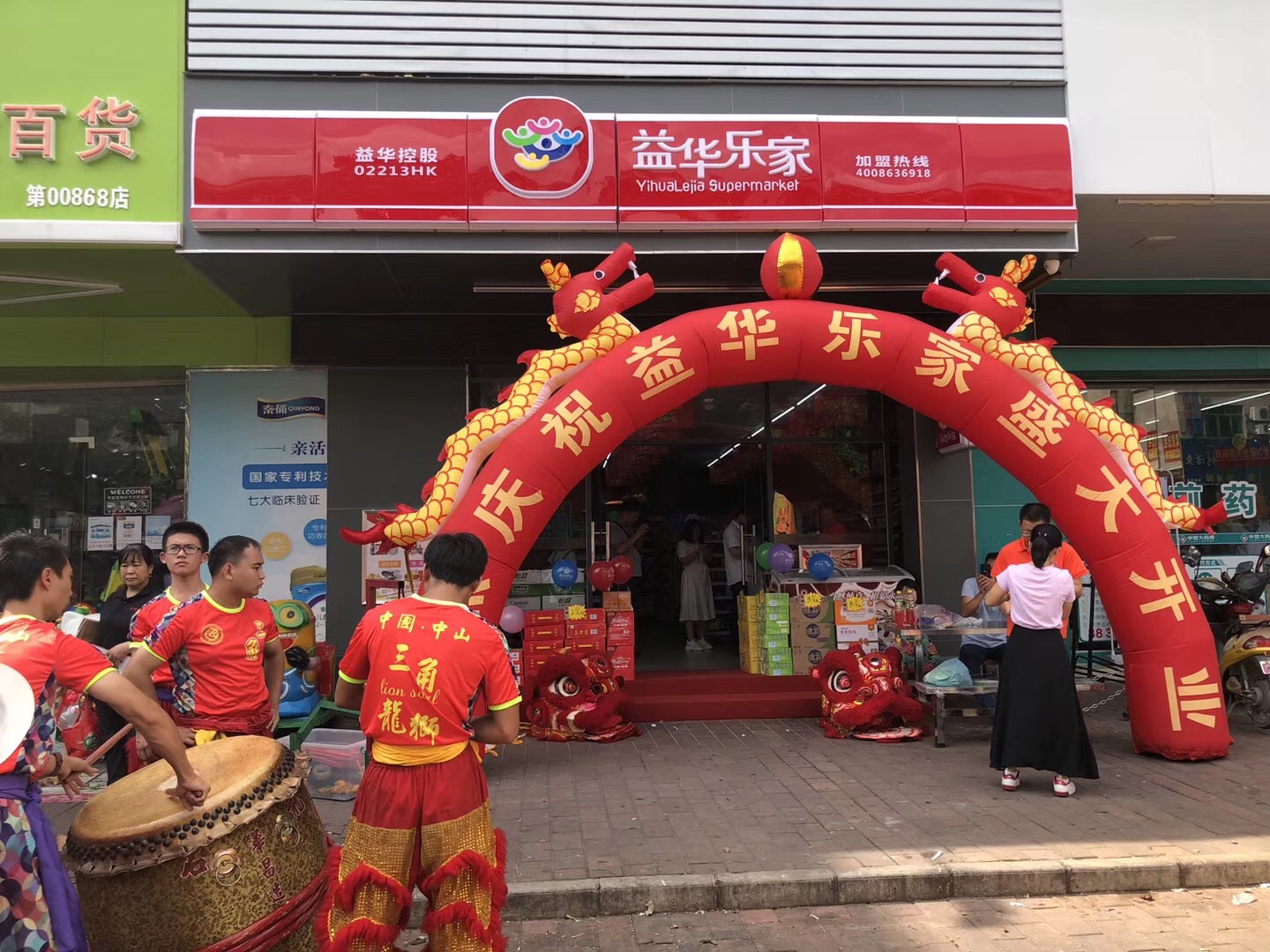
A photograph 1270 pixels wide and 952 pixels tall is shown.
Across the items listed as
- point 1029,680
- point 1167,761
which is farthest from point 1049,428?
point 1167,761

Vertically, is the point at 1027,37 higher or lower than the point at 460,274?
higher

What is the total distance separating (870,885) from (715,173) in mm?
5100

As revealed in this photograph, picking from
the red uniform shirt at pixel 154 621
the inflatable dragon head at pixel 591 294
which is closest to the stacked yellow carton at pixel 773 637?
the inflatable dragon head at pixel 591 294

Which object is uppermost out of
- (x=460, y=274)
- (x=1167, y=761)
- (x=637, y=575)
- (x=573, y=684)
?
(x=460, y=274)

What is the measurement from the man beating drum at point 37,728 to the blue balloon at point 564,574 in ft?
18.8

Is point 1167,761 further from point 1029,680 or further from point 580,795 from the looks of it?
point 580,795

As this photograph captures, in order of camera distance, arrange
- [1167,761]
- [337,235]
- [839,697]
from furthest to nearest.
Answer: [839,697] → [337,235] → [1167,761]

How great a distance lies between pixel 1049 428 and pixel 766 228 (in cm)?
258

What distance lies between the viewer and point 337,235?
660 cm

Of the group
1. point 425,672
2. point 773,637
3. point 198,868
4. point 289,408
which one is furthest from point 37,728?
point 773,637

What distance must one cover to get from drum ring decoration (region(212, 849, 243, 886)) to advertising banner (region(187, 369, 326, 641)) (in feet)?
18.5

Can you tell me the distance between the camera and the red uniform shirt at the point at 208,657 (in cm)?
365

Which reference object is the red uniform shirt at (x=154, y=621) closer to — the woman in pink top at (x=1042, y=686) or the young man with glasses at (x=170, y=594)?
the young man with glasses at (x=170, y=594)

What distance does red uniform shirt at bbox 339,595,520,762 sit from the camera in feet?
8.99
